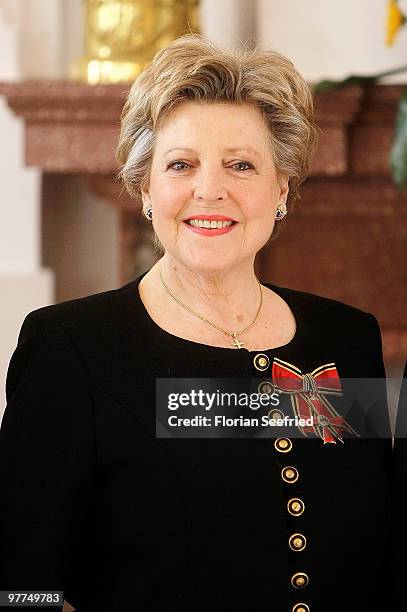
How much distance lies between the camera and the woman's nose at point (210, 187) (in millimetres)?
1498

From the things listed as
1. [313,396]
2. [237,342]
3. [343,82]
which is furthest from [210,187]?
[343,82]

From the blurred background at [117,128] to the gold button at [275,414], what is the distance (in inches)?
64.8

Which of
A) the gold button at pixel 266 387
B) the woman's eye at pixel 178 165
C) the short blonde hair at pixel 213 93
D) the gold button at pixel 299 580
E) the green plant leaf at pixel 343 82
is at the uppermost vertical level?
the green plant leaf at pixel 343 82

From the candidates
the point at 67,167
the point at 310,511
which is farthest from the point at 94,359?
the point at 67,167

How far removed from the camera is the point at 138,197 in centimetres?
165

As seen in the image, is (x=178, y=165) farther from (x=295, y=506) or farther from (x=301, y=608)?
(x=301, y=608)

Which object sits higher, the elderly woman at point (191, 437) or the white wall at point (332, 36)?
the white wall at point (332, 36)

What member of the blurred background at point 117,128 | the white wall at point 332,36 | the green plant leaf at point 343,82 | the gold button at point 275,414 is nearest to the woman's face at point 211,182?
the gold button at point 275,414

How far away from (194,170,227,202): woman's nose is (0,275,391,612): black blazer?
0.78 feet

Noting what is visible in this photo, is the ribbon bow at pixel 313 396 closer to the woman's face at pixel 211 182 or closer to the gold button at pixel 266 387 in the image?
the gold button at pixel 266 387

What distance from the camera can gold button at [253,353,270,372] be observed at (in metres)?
1.57

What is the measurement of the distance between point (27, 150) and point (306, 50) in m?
0.89

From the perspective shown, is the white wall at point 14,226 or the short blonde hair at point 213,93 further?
the white wall at point 14,226

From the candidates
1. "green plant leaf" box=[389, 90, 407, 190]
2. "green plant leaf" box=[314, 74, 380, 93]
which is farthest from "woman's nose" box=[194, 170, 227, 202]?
"green plant leaf" box=[314, 74, 380, 93]
